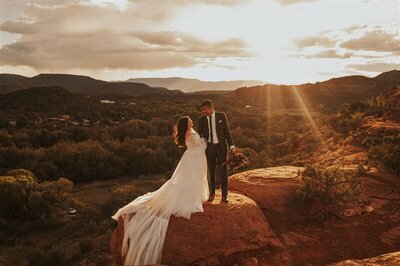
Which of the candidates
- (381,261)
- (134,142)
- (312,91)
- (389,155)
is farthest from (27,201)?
(312,91)

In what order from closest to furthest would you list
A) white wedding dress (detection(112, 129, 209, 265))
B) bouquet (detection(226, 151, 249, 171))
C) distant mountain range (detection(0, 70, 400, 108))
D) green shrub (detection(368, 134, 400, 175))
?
white wedding dress (detection(112, 129, 209, 265)) → bouquet (detection(226, 151, 249, 171)) → green shrub (detection(368, 134, 400, 175)) → distant mountain range (detection(0, 70, 400, 108))

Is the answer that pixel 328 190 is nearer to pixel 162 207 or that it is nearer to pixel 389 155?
pixel 389 155

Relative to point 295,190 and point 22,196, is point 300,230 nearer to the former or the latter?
point 295,190

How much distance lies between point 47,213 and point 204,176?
11544 millimetres

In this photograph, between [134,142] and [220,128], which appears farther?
[134,142]

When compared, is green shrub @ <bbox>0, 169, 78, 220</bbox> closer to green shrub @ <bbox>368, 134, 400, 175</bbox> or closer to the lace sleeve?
the lace sleeve

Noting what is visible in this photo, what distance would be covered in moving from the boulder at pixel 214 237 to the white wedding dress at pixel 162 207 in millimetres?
165

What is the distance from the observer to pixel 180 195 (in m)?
7.11

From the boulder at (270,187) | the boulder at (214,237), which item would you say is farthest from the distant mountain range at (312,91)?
the boulder at (214,237)

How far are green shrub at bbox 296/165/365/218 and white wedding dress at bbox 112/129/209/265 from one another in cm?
239

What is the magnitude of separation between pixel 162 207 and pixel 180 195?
1.24 feet

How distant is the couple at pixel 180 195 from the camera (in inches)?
261

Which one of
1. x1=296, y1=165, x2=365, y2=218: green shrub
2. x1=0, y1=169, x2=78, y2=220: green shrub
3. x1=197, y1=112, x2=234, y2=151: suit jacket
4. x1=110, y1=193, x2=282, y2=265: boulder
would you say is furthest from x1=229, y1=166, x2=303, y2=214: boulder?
x1=0, y1=169, x2=78, y2=220: green shrub

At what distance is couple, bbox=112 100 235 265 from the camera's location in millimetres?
6617
